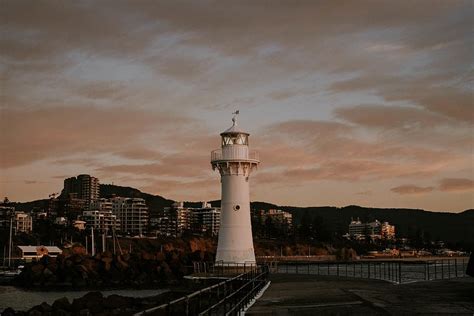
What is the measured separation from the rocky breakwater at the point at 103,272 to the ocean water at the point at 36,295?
6392mm

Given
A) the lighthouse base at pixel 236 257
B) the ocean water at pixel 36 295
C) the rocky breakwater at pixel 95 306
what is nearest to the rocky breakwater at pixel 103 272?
the ocean water at pixel 36 295

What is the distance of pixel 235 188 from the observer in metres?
45.4

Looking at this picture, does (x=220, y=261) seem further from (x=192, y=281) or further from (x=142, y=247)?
(x=142, y=247)

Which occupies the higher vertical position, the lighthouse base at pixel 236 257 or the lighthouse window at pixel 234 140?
the lighthouse window at pixel 234 140

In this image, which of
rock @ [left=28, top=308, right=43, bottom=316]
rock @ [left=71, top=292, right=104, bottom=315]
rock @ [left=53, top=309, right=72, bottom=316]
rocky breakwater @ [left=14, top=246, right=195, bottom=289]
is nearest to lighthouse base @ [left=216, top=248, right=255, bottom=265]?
rock @ [left=71, top=292, right=104, bottom=315]

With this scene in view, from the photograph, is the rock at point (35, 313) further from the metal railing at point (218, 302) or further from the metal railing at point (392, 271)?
the metal railing at point (392, 271)

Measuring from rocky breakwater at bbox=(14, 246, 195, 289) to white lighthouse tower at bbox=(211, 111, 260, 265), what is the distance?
1129 inches

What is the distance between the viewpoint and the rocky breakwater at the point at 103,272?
75750mm

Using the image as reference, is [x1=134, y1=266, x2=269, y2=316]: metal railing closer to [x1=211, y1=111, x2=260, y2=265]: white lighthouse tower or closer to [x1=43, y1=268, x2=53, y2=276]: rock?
[x1=211, y1=111, x2=260, y2=265]: white lighthouse tower

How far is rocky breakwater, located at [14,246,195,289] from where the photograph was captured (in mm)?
75750

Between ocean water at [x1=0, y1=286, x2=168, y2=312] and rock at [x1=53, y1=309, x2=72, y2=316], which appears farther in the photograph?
ocean water at [x1=0, y1=286, x2=168, y2=312]

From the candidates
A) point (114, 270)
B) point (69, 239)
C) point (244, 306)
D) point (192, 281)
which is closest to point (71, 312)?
point (192, 281)

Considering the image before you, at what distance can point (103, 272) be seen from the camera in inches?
3103

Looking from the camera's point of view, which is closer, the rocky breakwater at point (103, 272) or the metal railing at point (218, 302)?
the metal railing at point (218, 302)
